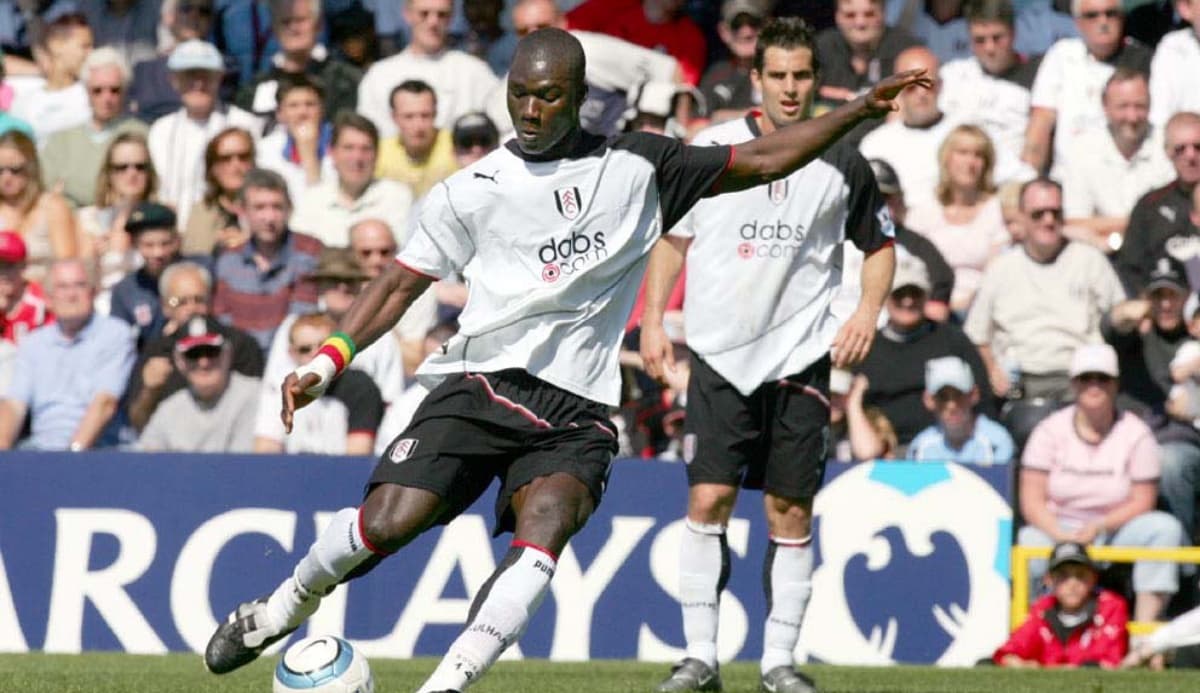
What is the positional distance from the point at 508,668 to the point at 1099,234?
220 inches

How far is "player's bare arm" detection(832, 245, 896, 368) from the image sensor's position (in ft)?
30.7

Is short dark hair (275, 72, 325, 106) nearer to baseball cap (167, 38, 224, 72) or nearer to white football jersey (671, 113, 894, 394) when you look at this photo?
baseball cap (167, 38, 224, 72)

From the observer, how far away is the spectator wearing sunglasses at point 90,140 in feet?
53.9

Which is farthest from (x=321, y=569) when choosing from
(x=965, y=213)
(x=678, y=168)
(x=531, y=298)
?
(x=965, y=213)

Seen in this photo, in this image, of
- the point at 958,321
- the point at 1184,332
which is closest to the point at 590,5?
the point at 958,321

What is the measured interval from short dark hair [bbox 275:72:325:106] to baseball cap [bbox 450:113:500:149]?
5.15ft

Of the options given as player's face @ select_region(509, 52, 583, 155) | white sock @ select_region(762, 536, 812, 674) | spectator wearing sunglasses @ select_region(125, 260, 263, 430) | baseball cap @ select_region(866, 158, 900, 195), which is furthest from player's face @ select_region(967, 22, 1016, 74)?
player's face @ select_region(509, 52, 583, 155)

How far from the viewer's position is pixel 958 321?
47.4ft

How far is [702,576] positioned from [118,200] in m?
7.78

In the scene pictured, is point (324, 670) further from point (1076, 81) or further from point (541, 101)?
point (1076, 81)

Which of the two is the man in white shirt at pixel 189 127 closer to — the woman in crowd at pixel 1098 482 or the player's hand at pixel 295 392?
the woman in crowd at pixel 1098 482

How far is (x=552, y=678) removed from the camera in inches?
412

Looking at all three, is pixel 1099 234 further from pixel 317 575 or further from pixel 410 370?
pixel 317 575

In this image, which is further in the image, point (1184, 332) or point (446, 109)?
point (446, 109)
